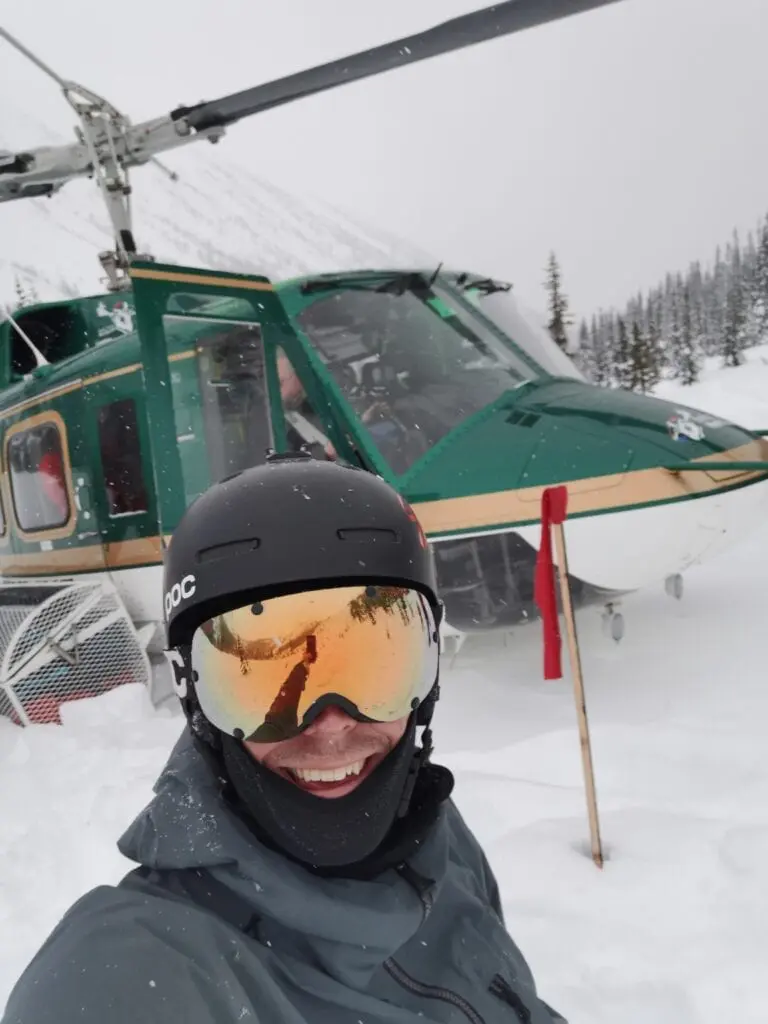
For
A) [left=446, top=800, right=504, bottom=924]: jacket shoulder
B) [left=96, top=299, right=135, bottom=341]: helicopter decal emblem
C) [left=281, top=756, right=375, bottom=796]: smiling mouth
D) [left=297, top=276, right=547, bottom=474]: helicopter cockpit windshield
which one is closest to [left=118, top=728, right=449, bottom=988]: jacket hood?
[left=281, top=756, right=375, bottom=796]: smiling mouth

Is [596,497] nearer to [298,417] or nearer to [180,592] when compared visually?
[298,417]

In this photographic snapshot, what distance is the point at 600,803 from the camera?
359cm

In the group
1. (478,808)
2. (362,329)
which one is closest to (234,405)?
(362,329)

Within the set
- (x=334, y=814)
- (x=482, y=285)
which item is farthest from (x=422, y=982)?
(x=482, y=285)

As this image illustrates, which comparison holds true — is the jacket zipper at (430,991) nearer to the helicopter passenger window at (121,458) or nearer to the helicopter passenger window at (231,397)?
the helicopter passenger window at (231,397)

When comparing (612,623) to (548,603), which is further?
(612,623)

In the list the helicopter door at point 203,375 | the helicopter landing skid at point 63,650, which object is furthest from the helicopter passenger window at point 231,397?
the helicopter landing skid at point 63,650

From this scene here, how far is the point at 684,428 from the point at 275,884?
4.22 meters

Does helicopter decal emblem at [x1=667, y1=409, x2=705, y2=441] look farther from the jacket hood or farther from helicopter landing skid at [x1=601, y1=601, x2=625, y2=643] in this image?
the jacket hood

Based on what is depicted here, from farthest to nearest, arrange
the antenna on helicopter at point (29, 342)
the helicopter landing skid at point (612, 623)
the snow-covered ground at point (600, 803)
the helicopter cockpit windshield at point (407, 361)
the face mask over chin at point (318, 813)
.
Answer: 1. the antenna on helicopter at point (29, 342)
2. the helicopter landing skid at point (612, 623)
3. the helicopter cockpit windshield at point (407, 361)
4. the snow-covered ground at point (600, 803)
5. the face mask over chin at point (318, 813)

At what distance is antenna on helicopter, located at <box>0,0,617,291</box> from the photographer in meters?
3.70

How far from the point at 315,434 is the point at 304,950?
426 centimetres

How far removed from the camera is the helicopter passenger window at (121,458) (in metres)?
5.82

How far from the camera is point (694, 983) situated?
2.44 meters
